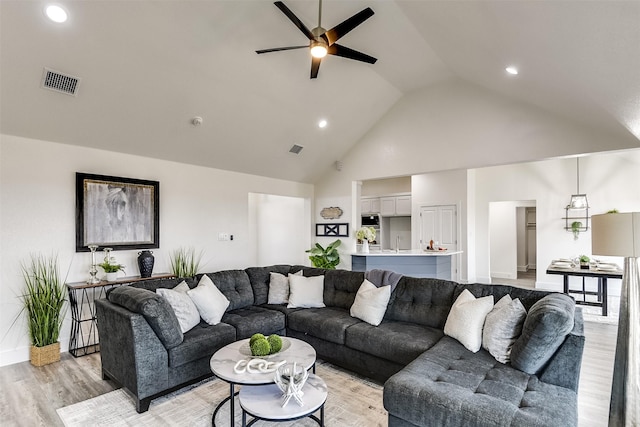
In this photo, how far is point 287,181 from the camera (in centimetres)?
665

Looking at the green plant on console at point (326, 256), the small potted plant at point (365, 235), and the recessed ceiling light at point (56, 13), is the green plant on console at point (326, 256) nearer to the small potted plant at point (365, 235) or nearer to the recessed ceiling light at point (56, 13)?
the small potted plant at point (365, 235)

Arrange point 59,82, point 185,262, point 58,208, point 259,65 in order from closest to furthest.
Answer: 1. point 59,82
2. point 58,208
3. point 259,65
4. point 185,262

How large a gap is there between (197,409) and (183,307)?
844 millimetres

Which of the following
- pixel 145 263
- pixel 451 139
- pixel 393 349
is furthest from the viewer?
pixel 451 139

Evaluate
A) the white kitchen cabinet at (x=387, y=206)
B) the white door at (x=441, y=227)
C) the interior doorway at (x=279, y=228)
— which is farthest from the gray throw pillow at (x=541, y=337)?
the white kitchen cabinet at (x=387, y=206)

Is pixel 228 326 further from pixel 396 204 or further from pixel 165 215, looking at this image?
pixel 396 204

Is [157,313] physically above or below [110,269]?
below

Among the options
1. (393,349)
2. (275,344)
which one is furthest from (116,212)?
(393,349)

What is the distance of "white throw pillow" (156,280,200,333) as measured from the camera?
287 centimetres

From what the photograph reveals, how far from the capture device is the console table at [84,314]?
145 inches

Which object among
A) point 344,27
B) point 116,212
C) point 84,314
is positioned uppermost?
point 344,27

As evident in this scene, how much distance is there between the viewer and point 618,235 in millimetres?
1686

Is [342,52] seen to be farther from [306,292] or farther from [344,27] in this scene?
[306,292]

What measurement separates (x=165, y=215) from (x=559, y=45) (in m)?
4.83
